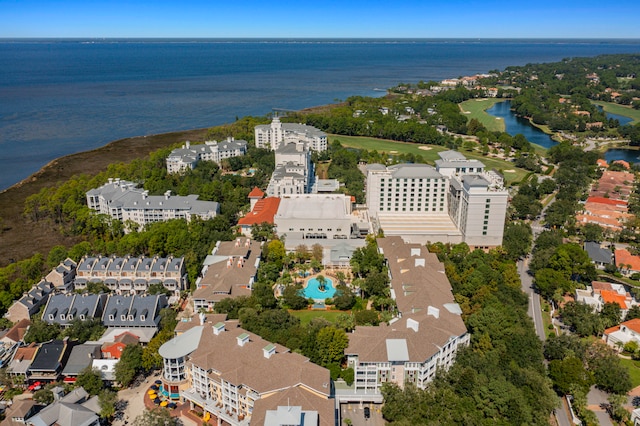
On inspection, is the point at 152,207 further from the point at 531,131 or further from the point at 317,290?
the point at 531,131

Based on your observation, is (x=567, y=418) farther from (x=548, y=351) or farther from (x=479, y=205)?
(x=479, y=205)

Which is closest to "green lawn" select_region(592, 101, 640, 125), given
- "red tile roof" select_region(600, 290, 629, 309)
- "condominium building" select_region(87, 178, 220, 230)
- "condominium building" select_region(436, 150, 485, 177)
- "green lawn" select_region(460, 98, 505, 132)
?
"green lawn" select_region(460, 98, 505, 132)

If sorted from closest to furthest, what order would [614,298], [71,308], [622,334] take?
[622,334]
[71,308]
[614,298]

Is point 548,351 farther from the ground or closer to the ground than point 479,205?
closer to the ground

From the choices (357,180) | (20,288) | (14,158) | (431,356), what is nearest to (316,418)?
(431,356)

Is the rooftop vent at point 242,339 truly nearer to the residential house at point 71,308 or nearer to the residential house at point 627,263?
the residential house at point 71,308

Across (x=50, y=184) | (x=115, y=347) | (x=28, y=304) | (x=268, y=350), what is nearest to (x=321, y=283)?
(x=268, y=350)

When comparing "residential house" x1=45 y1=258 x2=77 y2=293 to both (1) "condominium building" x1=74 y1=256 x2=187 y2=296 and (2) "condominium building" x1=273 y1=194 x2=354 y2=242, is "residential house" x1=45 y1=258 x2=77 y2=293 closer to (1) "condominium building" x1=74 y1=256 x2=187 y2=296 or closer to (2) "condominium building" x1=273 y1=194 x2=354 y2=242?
(1) "condominium building" x1=74 y1=256 x2=187 y2=296
